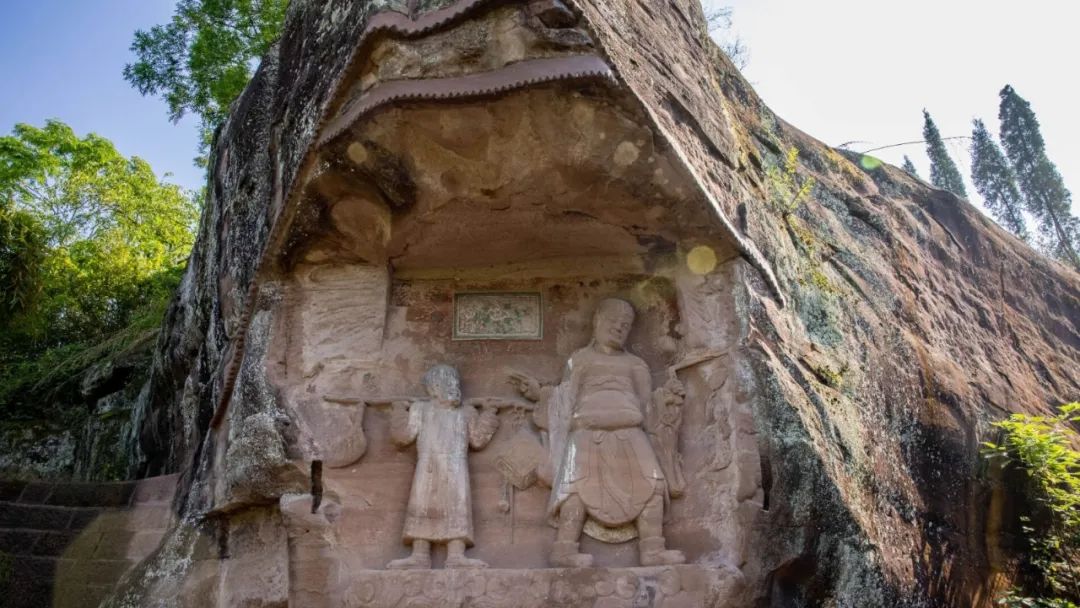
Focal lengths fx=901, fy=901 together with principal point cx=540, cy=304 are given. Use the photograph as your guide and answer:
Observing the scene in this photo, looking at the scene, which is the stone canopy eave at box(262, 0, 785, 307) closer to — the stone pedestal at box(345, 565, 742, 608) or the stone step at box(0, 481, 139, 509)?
the stone pedestal at box(345, 565, 742, 608)

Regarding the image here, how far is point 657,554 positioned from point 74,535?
16.7 feet

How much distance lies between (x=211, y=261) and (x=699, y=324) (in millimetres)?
4540

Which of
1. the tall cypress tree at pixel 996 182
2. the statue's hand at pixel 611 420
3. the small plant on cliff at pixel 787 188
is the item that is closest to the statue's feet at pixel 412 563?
the statue's hand at pixel 611 420

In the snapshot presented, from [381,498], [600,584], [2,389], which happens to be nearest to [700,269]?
[600,584]

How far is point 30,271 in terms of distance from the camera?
11492 millimetres

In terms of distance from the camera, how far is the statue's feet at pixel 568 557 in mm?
5840

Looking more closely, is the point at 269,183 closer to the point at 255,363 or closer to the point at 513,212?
the point at 255,363

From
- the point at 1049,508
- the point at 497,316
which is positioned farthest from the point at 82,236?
the point at 1049,508

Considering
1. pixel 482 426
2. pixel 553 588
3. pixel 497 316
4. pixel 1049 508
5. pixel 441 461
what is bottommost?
pixel 553 588

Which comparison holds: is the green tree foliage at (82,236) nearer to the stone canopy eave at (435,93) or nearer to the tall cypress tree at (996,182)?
the stone canopy eave at (435,93)

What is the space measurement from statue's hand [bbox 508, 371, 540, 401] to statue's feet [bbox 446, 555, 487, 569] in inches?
50.8

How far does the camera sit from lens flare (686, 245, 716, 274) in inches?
265

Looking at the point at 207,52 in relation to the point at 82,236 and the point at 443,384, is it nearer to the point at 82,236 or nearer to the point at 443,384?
the point at 82,236

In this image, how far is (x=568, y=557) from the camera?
19.3 feet
